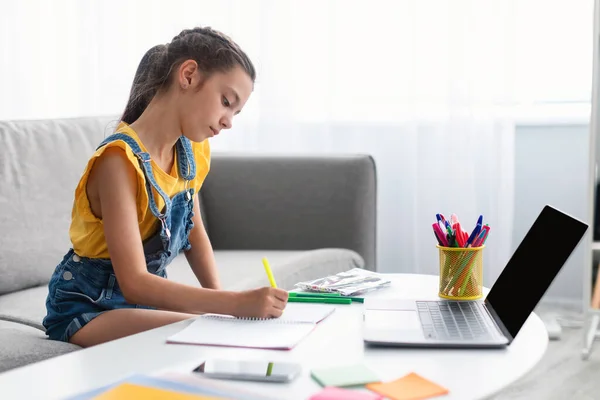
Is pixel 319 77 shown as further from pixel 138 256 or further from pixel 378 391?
pixel 378 391

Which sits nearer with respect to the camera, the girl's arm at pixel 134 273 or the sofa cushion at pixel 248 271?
the girl's arm at pixel 134 273

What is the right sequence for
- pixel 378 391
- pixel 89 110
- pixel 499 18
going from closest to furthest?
pixel 378 391 → pixel 499 18 → pixel 89 110

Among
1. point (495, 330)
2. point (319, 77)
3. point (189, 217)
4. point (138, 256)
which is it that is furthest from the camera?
point (319, 77)

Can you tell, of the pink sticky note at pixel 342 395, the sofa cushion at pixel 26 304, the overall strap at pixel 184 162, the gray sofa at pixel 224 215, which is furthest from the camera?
the gray sofa at pixel 224 215

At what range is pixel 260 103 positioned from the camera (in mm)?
3143

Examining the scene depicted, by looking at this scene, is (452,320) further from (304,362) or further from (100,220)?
(100,220)

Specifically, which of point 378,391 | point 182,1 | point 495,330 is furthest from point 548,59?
point 378,391

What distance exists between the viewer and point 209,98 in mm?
1384

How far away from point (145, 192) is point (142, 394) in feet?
1.80

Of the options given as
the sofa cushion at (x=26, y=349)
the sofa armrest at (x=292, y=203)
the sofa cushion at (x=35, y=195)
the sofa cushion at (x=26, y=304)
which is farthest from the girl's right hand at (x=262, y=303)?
the sofa armrest at (x=292, y=203)

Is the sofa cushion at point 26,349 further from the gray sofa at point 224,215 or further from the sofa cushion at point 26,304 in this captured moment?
the sofa cushion at point 26,304

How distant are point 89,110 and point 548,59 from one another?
1.74 metres

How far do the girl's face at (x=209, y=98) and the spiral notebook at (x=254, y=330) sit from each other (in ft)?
1.18

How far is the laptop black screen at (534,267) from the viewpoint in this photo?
1.08 m
